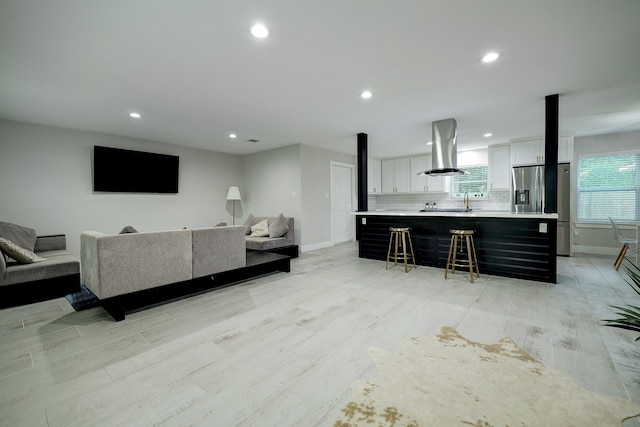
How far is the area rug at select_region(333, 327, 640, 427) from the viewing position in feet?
4.36

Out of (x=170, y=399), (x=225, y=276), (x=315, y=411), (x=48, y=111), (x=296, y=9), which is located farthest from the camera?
A: (x=48, y=111)

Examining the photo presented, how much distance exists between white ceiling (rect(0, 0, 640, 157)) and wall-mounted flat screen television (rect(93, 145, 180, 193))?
0.67 metres

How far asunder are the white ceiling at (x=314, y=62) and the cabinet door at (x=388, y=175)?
3.53 metres

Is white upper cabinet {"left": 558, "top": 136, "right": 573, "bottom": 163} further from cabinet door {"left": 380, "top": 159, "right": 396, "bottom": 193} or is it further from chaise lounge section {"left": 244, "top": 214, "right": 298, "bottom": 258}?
chaise lounge section {"left": 244, "top": 214, "right": 298, "bottom": 258}

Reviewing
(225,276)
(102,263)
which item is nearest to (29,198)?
(102,263)

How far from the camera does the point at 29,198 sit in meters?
4.26

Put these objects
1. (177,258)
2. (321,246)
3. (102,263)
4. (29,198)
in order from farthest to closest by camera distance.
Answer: (321,246), (29,198), (177,258), (102,263)

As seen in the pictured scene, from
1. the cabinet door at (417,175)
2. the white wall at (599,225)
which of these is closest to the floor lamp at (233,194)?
the cabinet door at (417,175)

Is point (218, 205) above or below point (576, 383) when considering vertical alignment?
above

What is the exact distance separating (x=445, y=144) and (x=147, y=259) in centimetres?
467

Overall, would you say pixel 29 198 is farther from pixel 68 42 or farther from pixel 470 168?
pixel 470 168

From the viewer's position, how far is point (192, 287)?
3.17 meters

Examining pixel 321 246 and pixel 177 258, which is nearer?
Result: pixel 177 258

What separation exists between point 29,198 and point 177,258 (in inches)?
135
